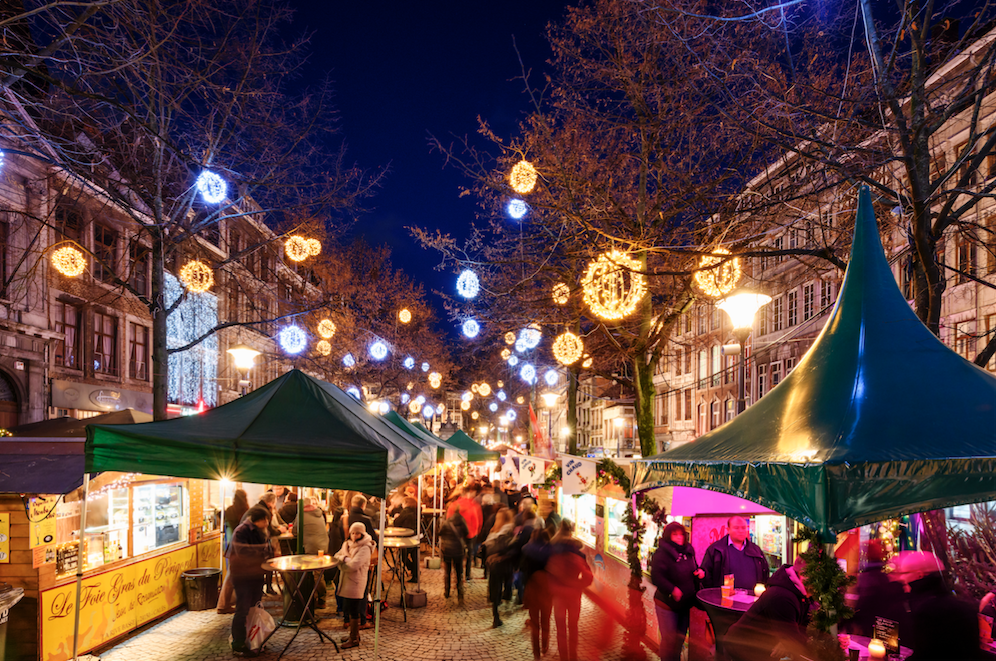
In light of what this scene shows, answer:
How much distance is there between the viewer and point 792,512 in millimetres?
4691

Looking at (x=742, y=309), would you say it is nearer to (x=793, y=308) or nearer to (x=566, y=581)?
(x=566, y=581)

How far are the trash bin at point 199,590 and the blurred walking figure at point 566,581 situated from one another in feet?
19.7

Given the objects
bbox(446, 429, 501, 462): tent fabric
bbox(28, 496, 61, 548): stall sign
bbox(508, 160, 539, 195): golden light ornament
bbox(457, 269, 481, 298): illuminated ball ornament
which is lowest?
bbox(446, 429, 501, 462): tent fabric

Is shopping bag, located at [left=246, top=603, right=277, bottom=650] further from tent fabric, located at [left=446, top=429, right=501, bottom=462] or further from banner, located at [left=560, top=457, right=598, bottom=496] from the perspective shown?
tent fabric, located at [left=446, top=429, right=501, bottom=462]

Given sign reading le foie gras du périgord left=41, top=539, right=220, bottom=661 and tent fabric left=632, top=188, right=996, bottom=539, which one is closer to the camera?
tent fabric left=632, top=188, right=996, bottom=539

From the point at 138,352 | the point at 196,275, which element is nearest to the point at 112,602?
the point at 196,275

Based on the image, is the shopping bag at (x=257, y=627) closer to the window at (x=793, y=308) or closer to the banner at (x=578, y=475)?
the banner at (x=578, y=475)

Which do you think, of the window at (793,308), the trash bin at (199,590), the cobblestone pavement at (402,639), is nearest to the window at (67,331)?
Result: the trash bin at (199,590)

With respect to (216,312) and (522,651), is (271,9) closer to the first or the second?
(522,651)

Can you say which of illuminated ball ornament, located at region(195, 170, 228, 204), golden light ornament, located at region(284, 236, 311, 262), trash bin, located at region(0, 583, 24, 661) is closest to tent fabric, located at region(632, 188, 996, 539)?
trash bin, located at region(0, 583, 24, 661)

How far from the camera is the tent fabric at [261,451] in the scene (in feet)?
23.6

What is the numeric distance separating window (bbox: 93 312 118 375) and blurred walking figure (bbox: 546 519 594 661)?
20.9 metres

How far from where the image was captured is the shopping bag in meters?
8.15

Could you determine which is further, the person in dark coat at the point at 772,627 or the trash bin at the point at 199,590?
the trash bin at the point at 199,590
